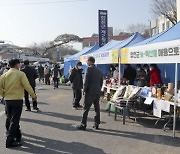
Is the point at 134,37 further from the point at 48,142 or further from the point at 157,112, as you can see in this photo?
the point at 48,142

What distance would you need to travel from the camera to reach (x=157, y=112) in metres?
8.40

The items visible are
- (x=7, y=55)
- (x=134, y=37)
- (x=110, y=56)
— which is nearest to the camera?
(x=110, y=56)

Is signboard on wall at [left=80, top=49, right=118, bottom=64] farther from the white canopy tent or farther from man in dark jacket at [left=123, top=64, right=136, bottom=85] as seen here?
the white canopy tent

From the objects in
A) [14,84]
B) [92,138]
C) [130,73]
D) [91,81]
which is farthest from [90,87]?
[130,73]

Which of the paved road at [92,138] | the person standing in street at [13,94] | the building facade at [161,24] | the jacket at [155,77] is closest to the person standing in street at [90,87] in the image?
the paved road at [92,138]

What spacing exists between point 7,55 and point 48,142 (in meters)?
91.6

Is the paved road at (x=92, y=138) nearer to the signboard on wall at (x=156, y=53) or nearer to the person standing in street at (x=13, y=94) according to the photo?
the person standing in street at (x=13, y=94)

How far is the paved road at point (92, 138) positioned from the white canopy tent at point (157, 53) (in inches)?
34.5

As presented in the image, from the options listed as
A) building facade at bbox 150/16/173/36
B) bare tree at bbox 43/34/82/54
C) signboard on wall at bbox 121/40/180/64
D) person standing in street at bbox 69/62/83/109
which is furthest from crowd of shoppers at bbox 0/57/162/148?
bare tree at bbox 43/34/82/54

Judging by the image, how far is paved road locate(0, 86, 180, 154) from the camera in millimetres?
6441

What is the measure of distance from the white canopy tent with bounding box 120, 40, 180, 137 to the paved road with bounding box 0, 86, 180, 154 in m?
0.88

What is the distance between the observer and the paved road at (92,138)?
6441 mm

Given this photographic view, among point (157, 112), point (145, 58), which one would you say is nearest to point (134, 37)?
point (145, 58)

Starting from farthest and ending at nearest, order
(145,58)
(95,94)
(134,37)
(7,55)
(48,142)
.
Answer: (7,55)
(134,37)
(145,58)
(95,94)
(48,142)
